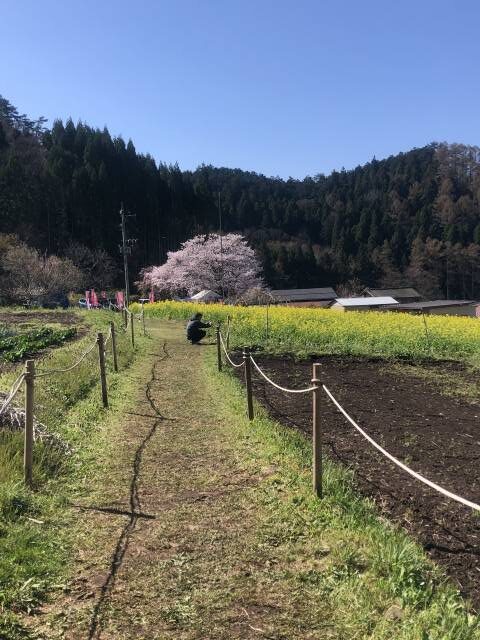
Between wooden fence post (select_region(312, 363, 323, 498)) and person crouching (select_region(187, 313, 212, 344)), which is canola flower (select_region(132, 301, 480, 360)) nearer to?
person crouching (select_region(187, 313, 212, 344))

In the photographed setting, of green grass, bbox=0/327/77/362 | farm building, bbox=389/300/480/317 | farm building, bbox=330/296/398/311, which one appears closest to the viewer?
green grass, bbox=0/327/77/362

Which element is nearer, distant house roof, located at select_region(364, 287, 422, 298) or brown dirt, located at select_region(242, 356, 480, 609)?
brown dirt, located at select_region(242, 356, 480, 609)

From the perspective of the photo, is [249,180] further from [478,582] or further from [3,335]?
[478,582]

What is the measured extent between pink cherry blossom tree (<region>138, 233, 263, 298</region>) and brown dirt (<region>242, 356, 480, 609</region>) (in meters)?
37.9

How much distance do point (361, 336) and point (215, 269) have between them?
113 feet

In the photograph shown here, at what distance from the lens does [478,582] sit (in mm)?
3293

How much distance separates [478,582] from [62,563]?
9.33 ft

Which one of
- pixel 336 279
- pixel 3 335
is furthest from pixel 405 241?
pixel 3 335

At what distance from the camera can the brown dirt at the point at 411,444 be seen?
392 centimetres

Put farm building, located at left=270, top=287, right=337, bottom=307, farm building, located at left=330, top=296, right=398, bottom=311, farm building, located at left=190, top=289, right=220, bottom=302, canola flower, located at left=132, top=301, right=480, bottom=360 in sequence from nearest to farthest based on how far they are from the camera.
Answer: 1. canola flower, located at left=132, top=301, right=480, bottom=360
2. farm building, located at left=190, top=289, right=220, bottom=302
3. farm building, located at left=330, top=296, right=398, bottom=311
4. farm building, located at left=270, top=287, right=337, bottom=307

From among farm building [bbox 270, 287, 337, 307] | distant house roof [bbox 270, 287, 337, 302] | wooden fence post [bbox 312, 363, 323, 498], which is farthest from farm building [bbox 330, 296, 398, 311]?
wooden fence post [bbox 312, 363, 323, 498]

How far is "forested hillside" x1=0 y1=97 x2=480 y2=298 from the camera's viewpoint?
6225 cm

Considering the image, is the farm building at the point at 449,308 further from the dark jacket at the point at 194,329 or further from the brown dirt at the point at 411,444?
the brown dirt at the point at 411,444

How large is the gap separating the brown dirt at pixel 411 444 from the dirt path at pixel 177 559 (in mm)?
1157
